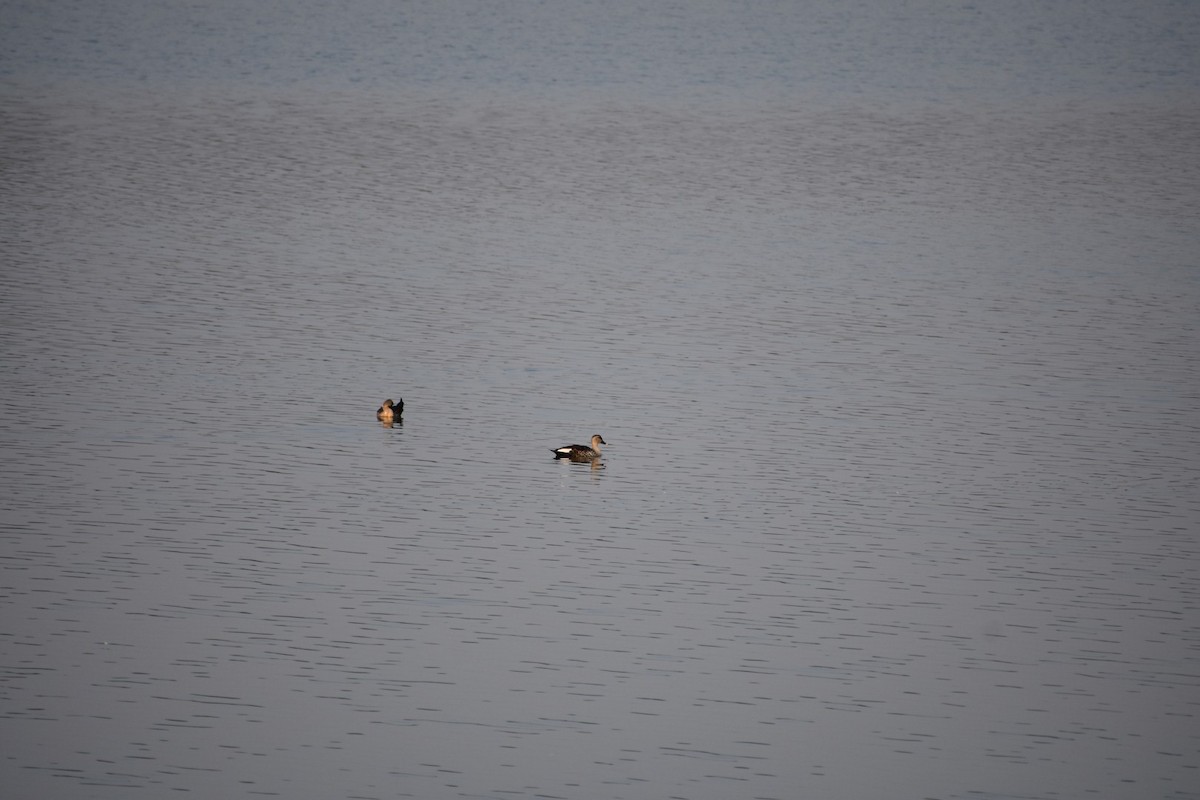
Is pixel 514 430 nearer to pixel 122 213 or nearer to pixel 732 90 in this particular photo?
pixel 122 213

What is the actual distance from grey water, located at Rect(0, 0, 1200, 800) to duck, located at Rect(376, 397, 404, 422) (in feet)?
1.05

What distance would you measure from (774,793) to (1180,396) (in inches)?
A: 566

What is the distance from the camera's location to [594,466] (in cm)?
2178

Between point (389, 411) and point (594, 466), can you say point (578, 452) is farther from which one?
point (389, 411)

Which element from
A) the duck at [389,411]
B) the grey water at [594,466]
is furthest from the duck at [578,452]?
the duck at [389,411]

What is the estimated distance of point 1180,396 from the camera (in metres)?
25.6

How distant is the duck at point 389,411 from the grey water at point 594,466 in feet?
1.05

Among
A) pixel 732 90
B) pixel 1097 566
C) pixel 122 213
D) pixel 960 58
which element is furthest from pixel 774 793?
pixel 960 58

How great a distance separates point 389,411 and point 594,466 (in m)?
2.95

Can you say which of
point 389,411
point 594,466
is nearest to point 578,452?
point 594,466

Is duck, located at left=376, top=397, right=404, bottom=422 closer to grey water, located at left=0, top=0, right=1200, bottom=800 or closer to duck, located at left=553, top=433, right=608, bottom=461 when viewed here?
grey water, located at left=0, top=0, right=1200, bottom=800

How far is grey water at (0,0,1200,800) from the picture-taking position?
14383 mm

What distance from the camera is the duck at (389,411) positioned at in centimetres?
2294

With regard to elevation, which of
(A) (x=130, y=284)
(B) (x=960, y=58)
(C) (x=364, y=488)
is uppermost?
(B) (x=960, y=58)
